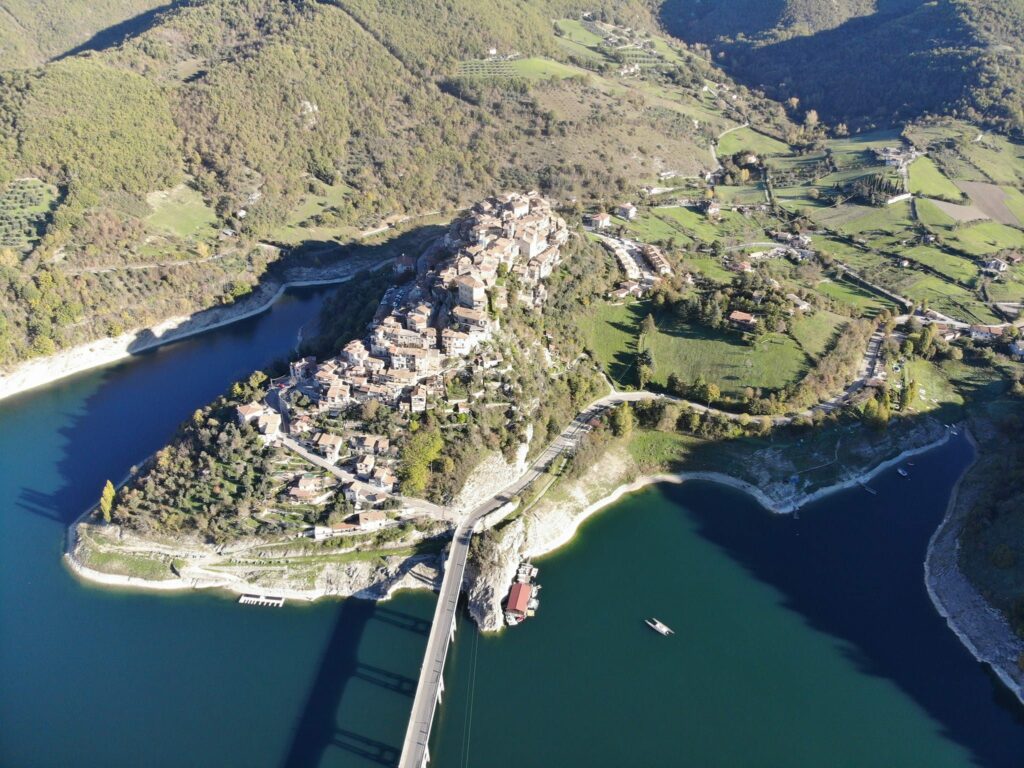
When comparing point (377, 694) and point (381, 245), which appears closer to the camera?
point (377, 694)

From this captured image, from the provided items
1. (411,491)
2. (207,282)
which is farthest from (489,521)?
(207,282)

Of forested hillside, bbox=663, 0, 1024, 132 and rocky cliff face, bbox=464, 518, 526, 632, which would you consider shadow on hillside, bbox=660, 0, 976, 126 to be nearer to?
forested hillside, bbox=663, 0, 1024, 132

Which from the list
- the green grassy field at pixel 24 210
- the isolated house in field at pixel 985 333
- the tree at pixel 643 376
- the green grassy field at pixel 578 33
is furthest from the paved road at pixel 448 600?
the green grassy field at pixel 578 33

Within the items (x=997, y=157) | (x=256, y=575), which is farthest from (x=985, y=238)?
(x=256, y=575)

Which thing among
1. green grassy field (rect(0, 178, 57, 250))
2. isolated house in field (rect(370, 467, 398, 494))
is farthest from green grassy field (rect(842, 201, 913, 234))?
green grassy field (rect(0, 178, 57, 250))

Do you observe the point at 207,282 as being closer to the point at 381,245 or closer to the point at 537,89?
the point at 381,245

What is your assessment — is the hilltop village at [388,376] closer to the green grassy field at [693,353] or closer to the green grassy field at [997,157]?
the green grassy field at [693,353]
